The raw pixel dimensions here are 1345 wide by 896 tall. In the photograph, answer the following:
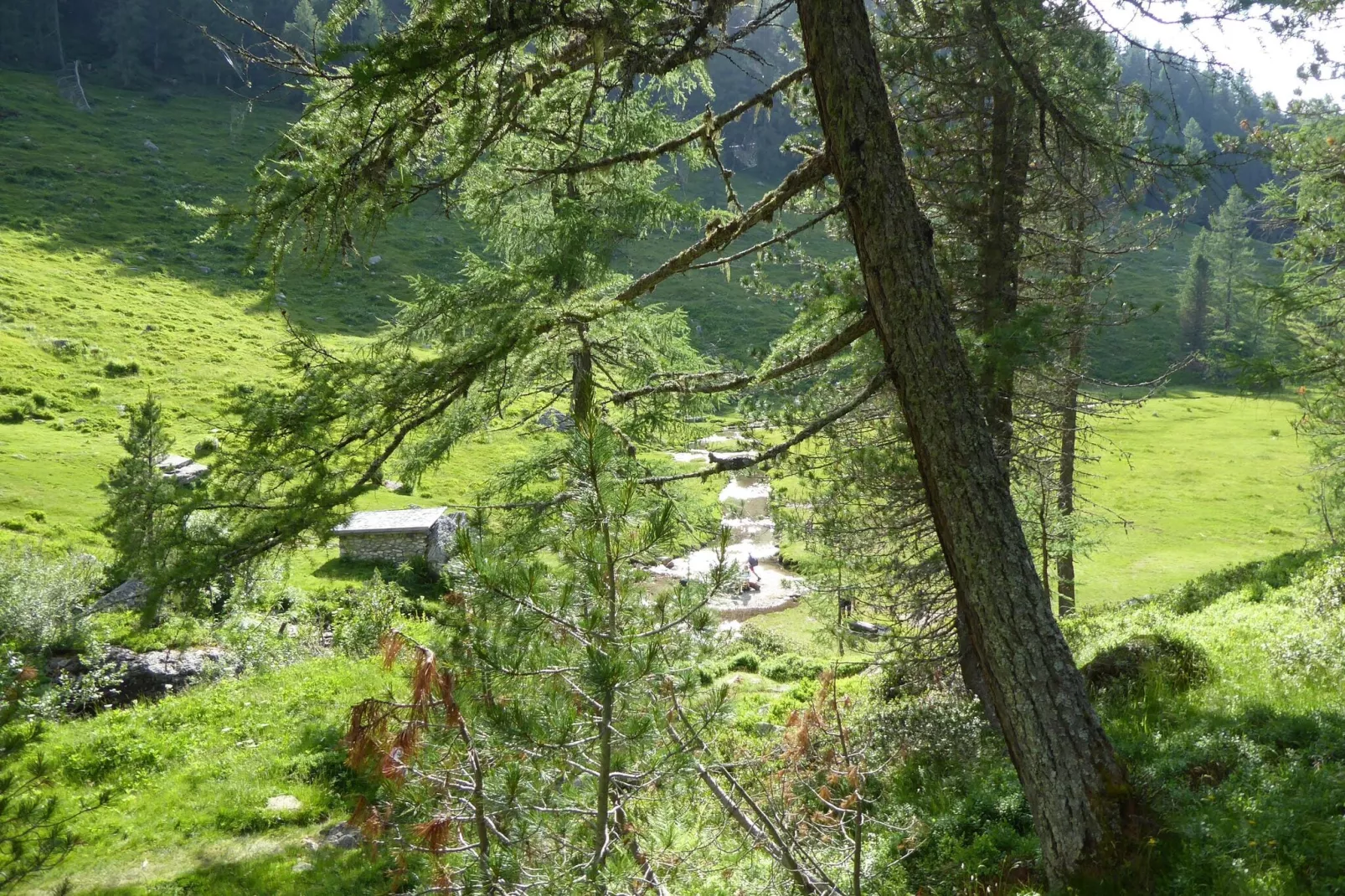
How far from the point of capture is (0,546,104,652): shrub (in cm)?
1473

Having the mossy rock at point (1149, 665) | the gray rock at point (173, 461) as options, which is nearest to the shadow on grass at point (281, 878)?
the mossy rock at point (1149, 665)

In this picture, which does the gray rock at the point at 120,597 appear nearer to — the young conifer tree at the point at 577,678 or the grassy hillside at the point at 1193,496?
the young conifer tree at the point at 577,678

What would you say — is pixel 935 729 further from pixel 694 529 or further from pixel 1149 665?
pixel 694 529

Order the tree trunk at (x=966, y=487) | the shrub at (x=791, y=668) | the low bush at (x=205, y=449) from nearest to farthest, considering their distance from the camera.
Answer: the tree trunk at (x=966, y=487) < the low bush at (x=205, y=449) < the shrub at (x=791, y=668)

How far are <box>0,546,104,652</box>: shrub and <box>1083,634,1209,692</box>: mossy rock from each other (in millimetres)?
Result: 17537

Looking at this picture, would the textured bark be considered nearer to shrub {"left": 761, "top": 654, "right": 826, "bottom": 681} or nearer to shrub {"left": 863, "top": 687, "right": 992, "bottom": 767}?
shrub {"left": 863, "top": 687, "right": 992, "bottom": 767}

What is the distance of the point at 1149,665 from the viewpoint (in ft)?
23.2

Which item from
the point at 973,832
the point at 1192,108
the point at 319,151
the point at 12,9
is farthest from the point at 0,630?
the point at 1192,108

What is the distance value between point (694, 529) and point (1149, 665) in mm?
5786

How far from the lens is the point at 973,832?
5.64 meters

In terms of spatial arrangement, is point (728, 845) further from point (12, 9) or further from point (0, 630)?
point (12, 9)

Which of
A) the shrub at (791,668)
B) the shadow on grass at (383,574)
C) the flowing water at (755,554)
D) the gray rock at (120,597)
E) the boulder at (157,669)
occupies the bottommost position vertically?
the flowing water at (755,554)

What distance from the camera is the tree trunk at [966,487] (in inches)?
155

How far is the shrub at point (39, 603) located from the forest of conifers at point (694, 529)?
0.28ft
